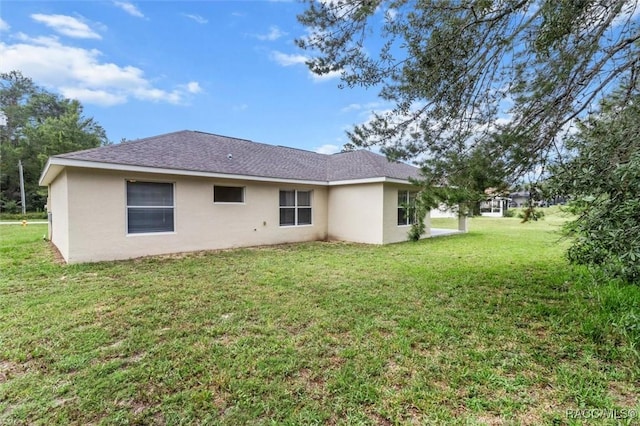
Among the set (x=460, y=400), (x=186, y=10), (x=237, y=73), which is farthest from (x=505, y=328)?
(x=237, y=73)

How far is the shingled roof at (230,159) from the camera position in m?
8.16

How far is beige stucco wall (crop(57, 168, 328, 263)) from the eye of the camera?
7.62m

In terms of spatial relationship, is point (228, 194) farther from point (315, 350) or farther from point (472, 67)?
point (472, 67)

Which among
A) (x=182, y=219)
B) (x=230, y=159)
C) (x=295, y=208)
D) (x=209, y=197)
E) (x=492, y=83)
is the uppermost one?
(x=492, y=83)

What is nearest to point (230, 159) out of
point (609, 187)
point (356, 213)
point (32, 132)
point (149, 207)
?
point (149, 207)

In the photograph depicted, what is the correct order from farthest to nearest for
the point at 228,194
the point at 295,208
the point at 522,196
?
the point at 295,208
the point at 228,194
the point at 522,196

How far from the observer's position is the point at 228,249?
33.4ft

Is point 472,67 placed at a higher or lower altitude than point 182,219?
higher

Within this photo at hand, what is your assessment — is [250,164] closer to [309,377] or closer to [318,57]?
[318,57]

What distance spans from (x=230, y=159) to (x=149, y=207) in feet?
11.1

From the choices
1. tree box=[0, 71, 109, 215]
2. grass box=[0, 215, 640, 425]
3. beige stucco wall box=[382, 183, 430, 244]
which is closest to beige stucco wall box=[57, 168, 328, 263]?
grass box=[0, 215, 640, 425]

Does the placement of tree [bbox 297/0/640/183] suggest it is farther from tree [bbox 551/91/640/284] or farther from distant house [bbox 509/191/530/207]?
tree [bbox 551/91/640/284]

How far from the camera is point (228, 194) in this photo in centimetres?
1053

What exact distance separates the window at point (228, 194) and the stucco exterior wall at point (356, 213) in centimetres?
424
